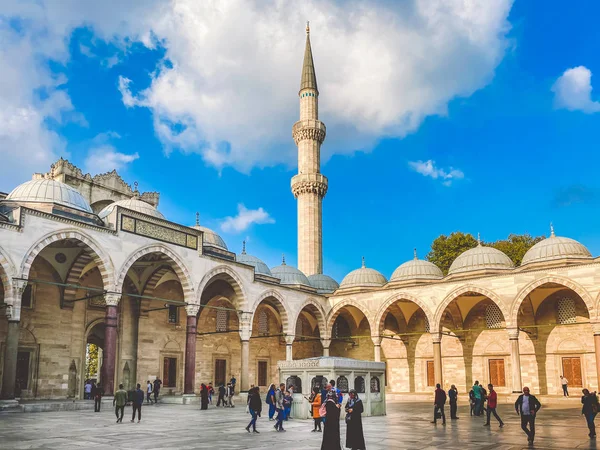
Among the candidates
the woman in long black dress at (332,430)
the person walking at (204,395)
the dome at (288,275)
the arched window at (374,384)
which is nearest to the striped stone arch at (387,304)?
the dome at (288,275)

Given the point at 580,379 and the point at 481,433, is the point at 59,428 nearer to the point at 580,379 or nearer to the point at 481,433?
the point at 481,433

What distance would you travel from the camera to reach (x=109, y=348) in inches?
681

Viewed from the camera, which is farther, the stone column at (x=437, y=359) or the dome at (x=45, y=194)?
the stone column at (x=437, y=359)

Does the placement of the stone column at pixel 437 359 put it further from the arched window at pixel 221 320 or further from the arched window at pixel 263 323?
the arched window at pixel 221 320

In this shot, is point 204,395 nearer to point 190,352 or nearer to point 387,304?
point 190,352

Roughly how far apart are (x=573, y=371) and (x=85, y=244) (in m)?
18.6

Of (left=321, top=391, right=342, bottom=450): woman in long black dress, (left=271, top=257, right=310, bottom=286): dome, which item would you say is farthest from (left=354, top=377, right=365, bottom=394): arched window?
(left=271, top=257, right=310, bottom=286): dome

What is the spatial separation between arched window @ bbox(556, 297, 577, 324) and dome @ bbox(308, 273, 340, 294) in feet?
35.8

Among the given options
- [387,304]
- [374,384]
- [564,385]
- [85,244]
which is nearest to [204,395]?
[374,384]

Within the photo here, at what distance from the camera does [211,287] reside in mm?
24781

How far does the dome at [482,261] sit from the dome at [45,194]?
51.3 ft

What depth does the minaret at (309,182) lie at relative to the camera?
3266cm

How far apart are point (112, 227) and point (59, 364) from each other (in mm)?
5244

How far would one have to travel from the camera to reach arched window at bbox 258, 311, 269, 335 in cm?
2729
